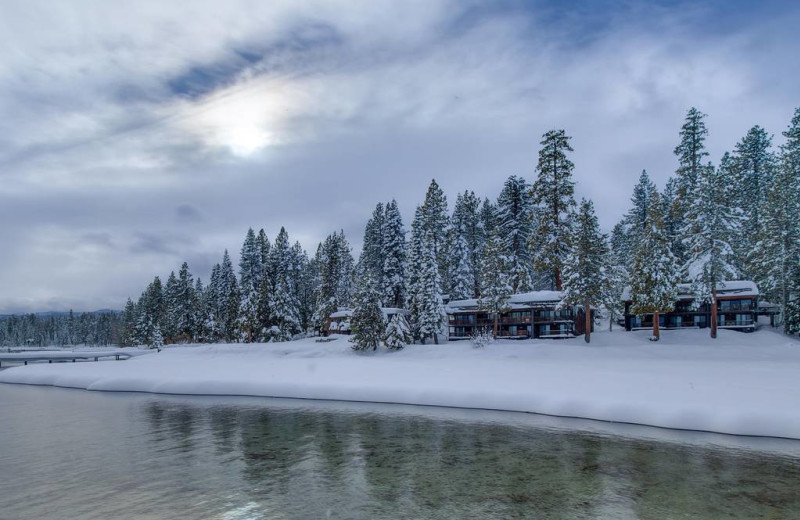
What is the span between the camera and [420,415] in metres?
27.6

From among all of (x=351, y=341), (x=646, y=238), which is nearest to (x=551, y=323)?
(x=646, y=238)

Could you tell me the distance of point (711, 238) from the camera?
148 feet

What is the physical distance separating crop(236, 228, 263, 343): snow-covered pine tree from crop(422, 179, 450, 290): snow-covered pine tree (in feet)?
89.4

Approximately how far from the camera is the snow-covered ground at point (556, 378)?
24.1 m

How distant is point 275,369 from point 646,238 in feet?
118

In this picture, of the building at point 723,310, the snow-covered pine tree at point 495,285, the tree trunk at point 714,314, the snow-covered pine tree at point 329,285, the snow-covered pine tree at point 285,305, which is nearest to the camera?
the tree trunk at point 714,314

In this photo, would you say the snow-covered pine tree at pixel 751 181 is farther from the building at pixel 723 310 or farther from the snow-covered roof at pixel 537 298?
the snow-covered roof at pixel 537 298

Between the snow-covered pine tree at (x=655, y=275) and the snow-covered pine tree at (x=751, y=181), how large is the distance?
14.7m

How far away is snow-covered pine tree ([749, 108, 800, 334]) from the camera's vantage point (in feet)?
152

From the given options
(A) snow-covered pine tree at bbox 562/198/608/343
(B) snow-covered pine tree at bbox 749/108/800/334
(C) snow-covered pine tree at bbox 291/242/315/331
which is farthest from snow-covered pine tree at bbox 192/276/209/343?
(B) snow-covered pine tree at bbox 749/108/800/334

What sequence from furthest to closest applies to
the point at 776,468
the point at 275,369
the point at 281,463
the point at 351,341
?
the point at 351,341
the point at 275,369
the point at 281,463
the point at 776,468

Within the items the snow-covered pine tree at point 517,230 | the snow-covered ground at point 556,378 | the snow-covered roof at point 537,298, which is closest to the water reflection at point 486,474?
the snow-covered ground at point 556,378

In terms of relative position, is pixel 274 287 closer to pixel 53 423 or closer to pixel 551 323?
pixel 551 323

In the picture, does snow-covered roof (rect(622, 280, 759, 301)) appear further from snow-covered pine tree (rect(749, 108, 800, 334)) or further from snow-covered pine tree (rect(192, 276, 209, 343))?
snow-covered pine tree (rect(192, 276, 209, 343))
